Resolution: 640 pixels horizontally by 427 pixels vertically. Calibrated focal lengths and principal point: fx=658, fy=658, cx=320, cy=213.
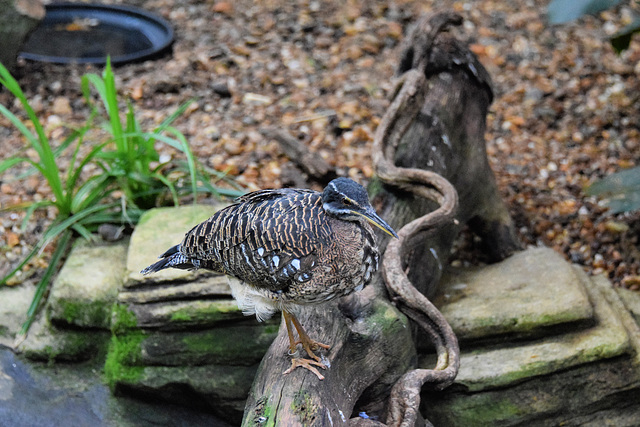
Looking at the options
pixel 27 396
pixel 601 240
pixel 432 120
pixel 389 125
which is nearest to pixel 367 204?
pixel 389 125

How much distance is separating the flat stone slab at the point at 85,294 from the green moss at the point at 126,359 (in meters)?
0.19

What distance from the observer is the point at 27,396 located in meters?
3.38

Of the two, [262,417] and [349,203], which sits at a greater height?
[349,203]

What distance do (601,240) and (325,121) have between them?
2112 millimetres

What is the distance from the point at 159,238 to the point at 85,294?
1.59ft

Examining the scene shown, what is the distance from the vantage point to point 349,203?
2.50 m

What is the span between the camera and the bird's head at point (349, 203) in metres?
2.46

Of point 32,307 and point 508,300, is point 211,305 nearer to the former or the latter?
point 32,307

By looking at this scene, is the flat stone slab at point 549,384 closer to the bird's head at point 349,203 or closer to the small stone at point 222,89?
the bird's head at point 349,203

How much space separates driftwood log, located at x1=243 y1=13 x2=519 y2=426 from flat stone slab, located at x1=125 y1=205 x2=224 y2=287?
2.77ft

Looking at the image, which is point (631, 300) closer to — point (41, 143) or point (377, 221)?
point (377, 221)

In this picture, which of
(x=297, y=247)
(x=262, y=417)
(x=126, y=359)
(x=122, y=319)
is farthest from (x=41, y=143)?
(x=262, y=417)

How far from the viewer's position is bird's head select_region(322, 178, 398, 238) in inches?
96.7

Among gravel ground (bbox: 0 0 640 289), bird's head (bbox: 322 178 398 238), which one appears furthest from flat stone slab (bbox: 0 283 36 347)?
bird's head (bbox: 322 178 398 238)
